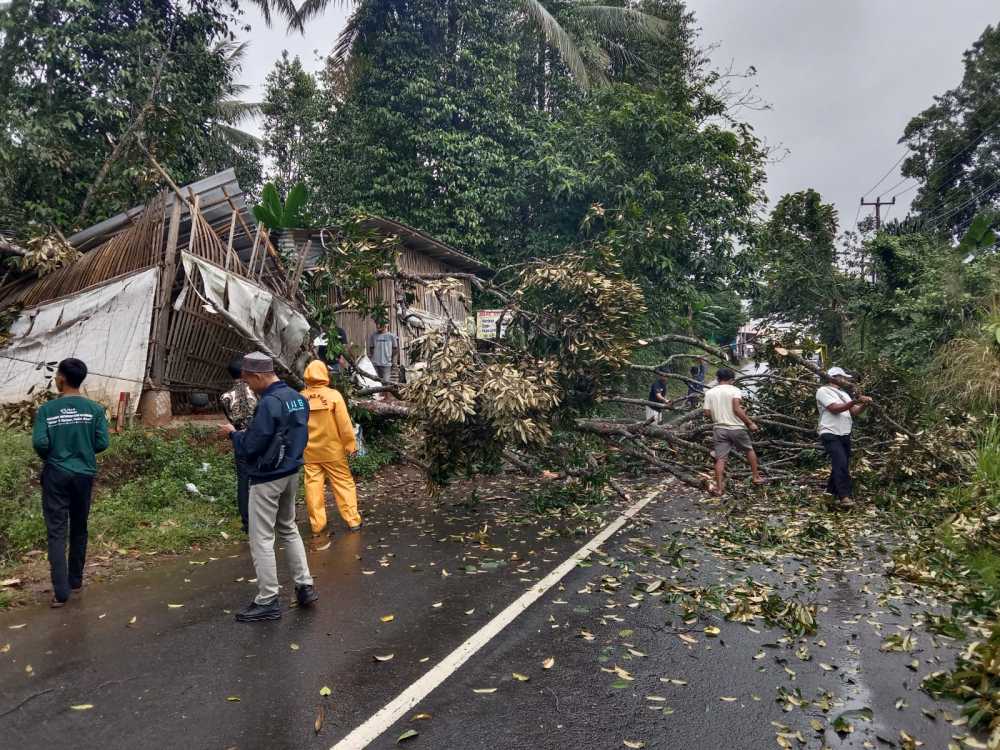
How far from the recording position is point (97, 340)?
1028cm

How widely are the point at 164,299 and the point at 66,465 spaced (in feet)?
17.5

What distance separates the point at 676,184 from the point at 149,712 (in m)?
17.5

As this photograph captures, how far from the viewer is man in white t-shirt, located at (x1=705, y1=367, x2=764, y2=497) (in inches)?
375

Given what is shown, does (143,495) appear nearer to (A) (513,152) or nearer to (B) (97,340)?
(B) (97,340)

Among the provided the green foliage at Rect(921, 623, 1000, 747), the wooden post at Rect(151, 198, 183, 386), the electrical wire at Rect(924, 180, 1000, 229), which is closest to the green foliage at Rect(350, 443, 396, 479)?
the wooden post at Rect(151, 198, 183, 386)

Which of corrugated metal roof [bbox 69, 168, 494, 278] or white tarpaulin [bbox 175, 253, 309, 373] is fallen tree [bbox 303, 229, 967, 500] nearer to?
white tarpaulin [bbox 175, 253, 309, 373]

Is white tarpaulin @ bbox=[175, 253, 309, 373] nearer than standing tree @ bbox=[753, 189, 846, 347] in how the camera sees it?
Yes

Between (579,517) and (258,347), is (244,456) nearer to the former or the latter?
(579,517)

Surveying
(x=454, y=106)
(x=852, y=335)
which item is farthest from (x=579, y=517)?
(x=852, y=335)

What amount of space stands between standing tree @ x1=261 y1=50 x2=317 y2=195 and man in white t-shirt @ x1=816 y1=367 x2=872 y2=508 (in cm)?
2564

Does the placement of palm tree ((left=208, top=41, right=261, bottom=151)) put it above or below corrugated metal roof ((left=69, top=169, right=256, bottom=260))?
above

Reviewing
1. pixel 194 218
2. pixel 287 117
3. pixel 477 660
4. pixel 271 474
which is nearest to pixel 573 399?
pixel 271 474

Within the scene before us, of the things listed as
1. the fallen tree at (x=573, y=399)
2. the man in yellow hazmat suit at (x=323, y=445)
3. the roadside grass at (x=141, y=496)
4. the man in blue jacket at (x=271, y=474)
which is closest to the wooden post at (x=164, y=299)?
the roadside grass at (x=141, y=496)

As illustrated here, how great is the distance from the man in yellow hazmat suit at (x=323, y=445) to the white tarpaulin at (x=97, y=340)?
411 cm
